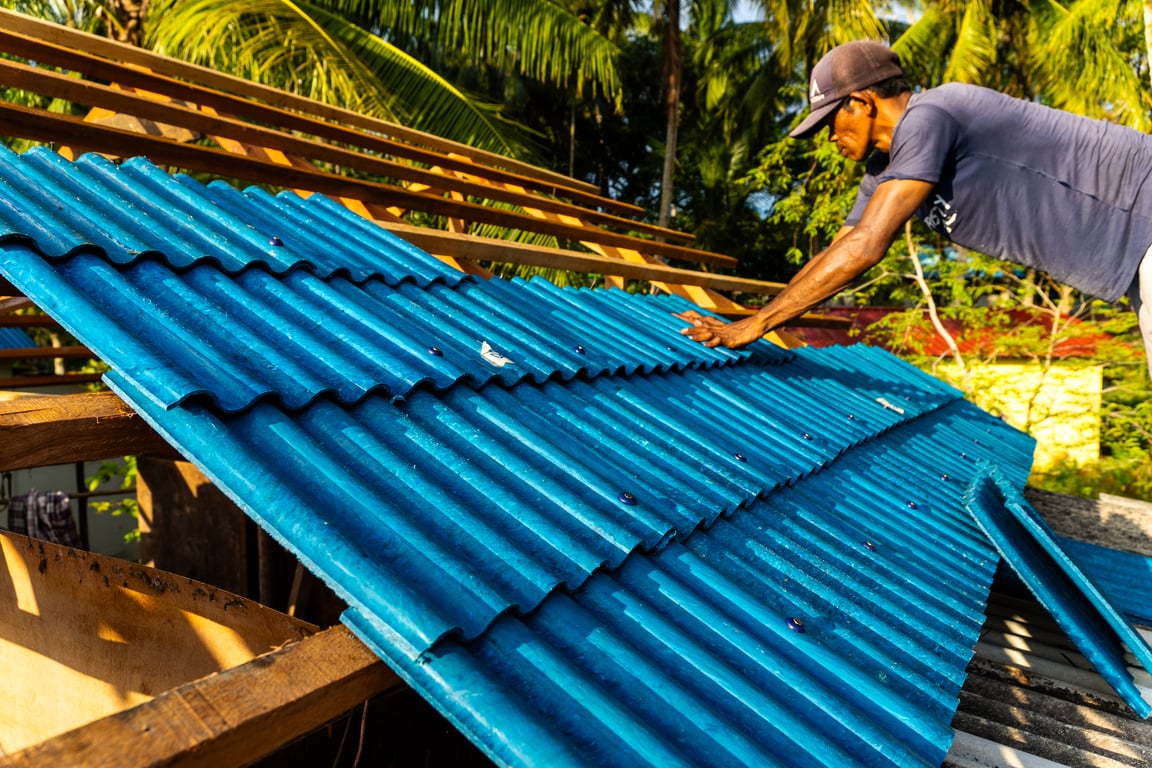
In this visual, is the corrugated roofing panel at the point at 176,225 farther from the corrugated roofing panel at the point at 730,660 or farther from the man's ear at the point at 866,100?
the man's ear at the point at 866,100

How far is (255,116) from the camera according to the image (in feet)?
Answer: 15.8

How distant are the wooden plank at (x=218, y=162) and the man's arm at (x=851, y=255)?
189 cm

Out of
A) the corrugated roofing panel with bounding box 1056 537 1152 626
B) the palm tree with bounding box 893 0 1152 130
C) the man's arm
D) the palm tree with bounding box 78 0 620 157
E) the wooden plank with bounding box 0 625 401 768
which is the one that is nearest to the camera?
the wooden plank with bounding box 0 625 401 768

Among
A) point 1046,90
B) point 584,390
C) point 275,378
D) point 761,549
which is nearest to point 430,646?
point 275,378

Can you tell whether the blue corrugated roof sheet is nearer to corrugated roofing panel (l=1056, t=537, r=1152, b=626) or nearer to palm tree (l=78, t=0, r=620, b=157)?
corrugated roofing panel (l=1056, t=537, r=1152, b=626)

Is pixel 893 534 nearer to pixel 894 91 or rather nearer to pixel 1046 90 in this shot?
pixel 894 91

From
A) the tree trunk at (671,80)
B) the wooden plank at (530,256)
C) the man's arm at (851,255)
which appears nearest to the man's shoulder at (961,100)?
the man's arm at (851,255)

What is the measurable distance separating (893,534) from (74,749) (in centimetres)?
277

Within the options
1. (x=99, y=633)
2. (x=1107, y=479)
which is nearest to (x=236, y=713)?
(x=99, y=633)

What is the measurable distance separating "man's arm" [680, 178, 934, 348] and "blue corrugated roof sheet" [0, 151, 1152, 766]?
24.7 inches

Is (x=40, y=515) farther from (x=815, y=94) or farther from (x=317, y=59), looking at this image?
(x=815, y=94)

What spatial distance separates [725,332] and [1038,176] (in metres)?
1.64

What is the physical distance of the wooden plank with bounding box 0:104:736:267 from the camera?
2918 mm

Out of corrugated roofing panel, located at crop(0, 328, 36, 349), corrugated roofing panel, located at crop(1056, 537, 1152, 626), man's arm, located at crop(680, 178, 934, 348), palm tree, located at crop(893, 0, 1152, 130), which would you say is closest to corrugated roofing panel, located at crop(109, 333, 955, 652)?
man's arm, located at crop(680, 178, 934, 348)
